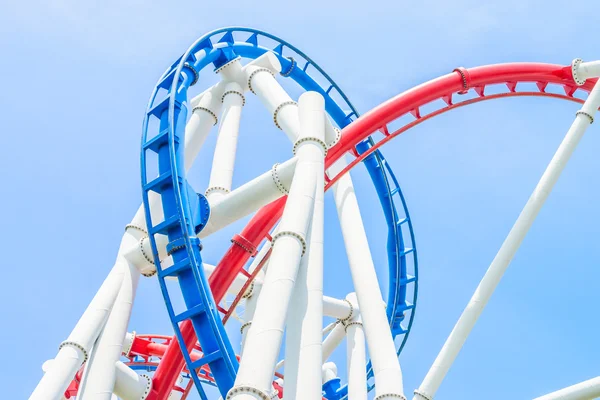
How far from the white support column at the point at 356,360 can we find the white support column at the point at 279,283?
3851 millimetres

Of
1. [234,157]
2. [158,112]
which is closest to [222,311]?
[234,157]

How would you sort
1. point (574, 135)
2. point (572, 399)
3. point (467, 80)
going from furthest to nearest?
1. point (467, 80)
2. point (574, 135)
3. point (572, 399)

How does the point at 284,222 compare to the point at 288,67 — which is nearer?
the point at 284,222

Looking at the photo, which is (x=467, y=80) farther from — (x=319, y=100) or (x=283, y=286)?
(x=283, y=286)

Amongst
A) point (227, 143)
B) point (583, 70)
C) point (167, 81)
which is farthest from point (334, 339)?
point (583, 70)

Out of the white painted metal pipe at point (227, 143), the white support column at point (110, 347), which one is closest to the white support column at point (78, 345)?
the white support column at point (110, 347)

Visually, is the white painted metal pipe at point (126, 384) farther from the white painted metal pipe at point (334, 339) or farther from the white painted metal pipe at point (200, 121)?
the white painted metal pipe at point (334, 339)

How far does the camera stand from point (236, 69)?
12430mm

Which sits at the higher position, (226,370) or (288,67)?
(288,67)

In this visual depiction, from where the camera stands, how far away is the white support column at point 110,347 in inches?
326

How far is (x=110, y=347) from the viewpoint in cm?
868

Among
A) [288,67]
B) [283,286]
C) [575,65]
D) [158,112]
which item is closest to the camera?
[283,286]

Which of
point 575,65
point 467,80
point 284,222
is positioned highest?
point 575,65

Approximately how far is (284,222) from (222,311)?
4.08 m
